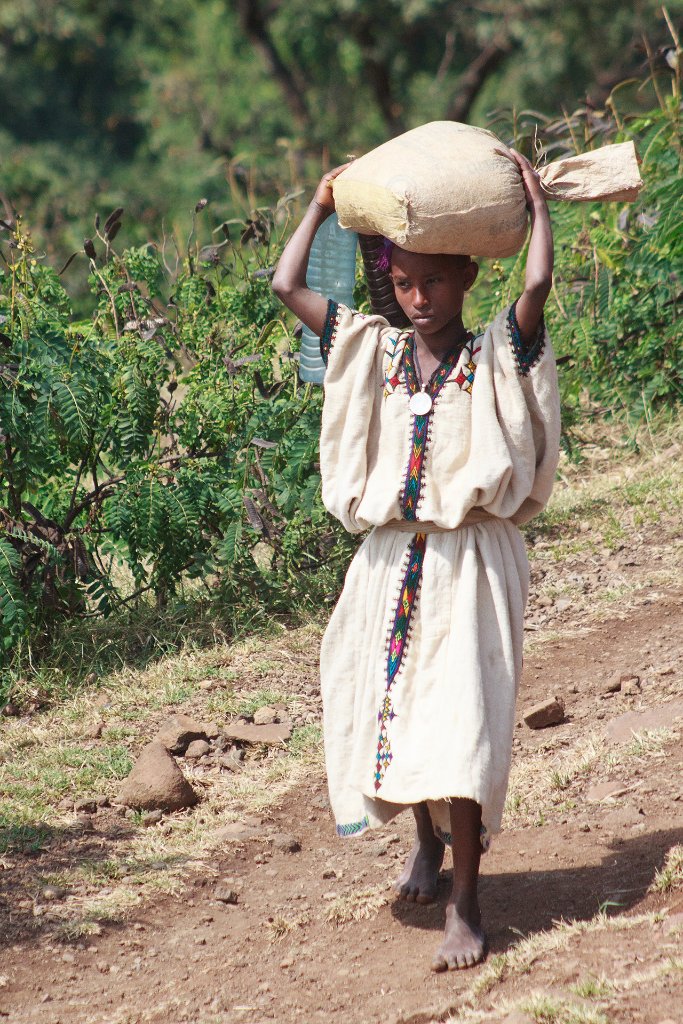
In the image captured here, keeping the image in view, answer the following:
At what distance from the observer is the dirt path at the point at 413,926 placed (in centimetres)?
268

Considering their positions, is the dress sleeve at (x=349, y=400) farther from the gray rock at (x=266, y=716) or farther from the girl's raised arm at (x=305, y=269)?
the gray rock at (x=266, y=716)

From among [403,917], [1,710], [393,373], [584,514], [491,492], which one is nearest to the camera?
[491,492]

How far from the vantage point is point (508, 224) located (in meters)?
2.81

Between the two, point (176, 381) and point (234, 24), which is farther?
point (234, 24)

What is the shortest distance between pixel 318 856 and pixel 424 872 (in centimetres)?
65

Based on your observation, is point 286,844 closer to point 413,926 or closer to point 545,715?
point 413,926

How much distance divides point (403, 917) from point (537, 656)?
73.1 inches

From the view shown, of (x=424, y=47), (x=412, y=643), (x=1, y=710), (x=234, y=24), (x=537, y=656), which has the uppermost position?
(x=234, y=24)

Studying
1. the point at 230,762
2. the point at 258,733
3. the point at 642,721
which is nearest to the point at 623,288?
the point at 642,721

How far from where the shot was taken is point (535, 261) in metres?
2.75

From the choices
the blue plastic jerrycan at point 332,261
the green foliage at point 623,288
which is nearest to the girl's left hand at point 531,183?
the blue plastic jerrycan at point 332,261

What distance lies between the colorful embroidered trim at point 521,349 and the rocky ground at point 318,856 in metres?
1.25

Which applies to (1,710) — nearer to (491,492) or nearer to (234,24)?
(491,492)

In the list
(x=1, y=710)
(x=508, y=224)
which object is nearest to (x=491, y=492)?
(x=508, y=224)
